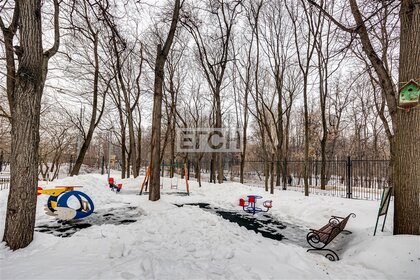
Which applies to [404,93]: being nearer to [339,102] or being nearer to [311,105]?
[339,102]

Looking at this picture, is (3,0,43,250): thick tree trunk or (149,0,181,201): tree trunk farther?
(149,0,181,201): tree trunk

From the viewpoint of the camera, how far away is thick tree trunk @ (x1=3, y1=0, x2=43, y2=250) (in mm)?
3961

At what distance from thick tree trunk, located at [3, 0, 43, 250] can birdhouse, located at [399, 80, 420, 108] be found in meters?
7.73

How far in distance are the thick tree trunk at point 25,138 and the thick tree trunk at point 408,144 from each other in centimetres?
764

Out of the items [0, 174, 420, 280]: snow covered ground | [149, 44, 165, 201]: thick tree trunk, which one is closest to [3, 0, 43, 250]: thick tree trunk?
[0, 174, 420, 280]: snow covered ground

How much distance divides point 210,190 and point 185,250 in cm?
1014

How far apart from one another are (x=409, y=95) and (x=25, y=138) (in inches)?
312

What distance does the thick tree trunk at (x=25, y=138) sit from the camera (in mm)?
3961

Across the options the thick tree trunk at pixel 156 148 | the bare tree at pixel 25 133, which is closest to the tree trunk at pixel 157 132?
the thick tree trunk at pixel 156 148

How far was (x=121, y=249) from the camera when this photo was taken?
408 cm

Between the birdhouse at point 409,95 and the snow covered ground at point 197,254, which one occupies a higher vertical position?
the birdhouse at point 409,95

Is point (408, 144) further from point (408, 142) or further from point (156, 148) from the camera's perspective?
point (156, 148)

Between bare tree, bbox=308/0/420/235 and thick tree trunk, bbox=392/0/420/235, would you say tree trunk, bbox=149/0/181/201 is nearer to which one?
bare tree, bbox=308/0/420/235

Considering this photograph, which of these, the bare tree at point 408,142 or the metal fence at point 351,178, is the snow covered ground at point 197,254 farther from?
the metal fence at point 351,178
